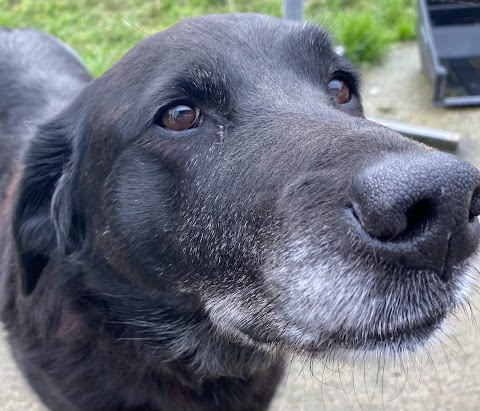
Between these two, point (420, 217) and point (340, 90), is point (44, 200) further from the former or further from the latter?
point (420, 217)

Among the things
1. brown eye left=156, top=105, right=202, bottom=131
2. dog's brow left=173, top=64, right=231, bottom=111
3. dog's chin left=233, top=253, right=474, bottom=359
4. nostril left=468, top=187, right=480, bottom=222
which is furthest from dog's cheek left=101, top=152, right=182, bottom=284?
nostril left=468, top=187, right=480, bottom=222

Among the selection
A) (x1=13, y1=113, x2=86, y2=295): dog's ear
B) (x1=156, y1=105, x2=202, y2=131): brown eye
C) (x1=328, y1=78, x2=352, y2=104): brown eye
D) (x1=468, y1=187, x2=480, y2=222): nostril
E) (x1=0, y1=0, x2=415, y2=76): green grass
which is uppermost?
(x1=468, y1=187, x2=480, y2=222): nostril

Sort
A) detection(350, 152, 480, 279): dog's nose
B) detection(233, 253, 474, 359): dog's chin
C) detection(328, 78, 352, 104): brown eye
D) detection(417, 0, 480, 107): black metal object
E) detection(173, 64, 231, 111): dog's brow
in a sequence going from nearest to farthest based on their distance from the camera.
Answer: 1. detection(350, 152, 480, 279): dog's nose
2. detection(233, 253, 474, 359): dog's chin
3. detection(173, 64, 231, 111): dog's brow
4. detection(328, 78, 352, 104): brown eye
5. detection(417, 0, 480, 107): black metal object

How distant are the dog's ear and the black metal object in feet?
10.2

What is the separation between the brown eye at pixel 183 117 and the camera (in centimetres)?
203

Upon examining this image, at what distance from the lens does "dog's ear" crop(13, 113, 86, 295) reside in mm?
2432

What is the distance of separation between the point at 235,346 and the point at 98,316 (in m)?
0.51

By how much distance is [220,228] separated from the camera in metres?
1.95

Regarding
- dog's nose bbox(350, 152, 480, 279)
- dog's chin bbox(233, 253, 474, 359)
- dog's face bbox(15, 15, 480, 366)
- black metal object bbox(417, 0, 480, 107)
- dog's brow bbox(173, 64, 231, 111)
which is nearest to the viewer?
dog's nose bbox(350, 152, 480, 279)

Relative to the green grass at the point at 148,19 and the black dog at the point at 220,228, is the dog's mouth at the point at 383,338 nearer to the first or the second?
the black dog at the point at 220,228

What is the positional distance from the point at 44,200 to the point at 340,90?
1.18m

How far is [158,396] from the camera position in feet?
8.02

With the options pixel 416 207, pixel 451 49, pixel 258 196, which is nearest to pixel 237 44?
pixel 258 196

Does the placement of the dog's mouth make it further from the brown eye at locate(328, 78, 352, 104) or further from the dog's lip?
the brown eye at locate(328, 78, 352, 104)
